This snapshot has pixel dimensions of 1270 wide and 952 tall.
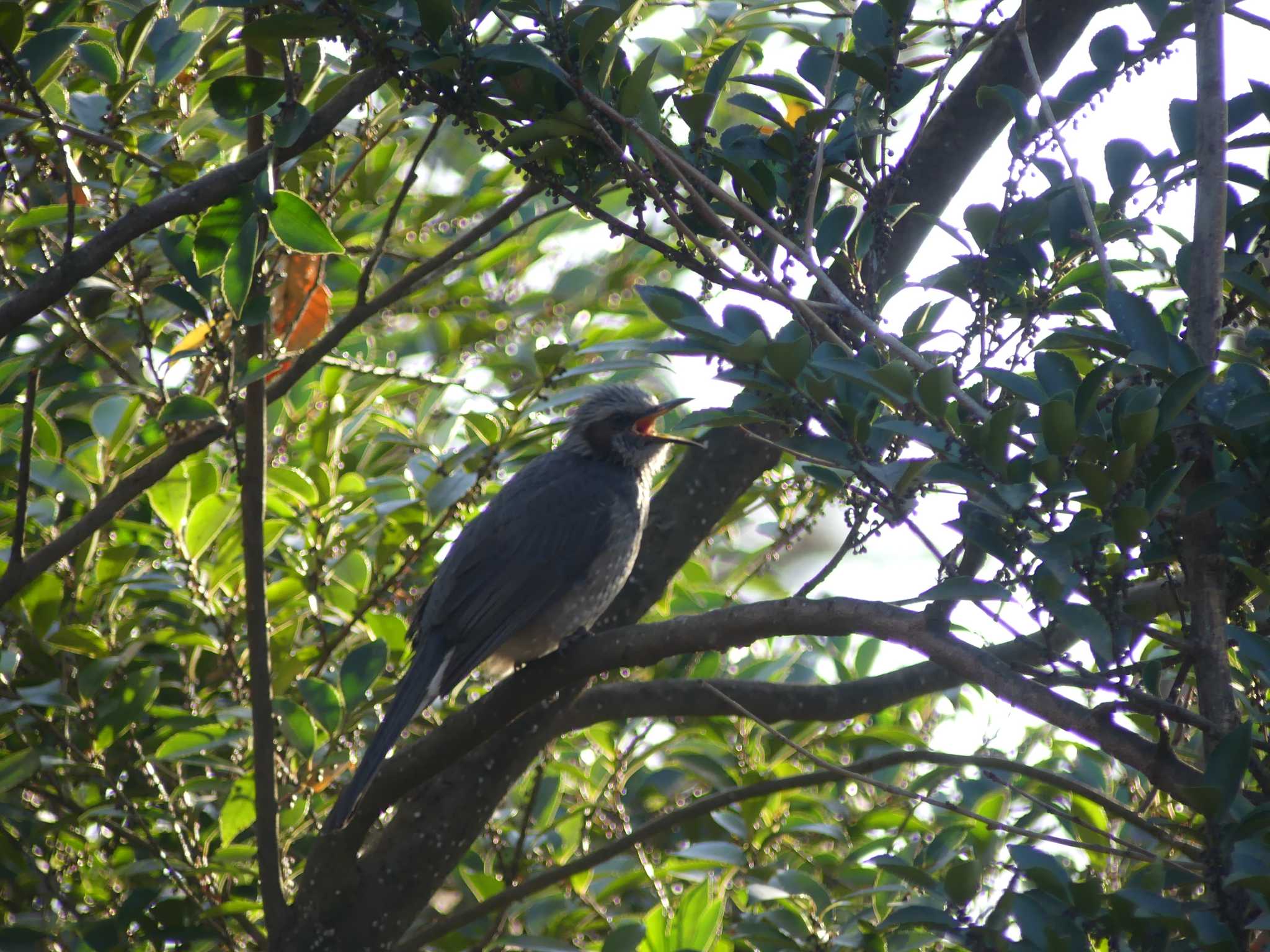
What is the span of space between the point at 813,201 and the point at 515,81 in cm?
70

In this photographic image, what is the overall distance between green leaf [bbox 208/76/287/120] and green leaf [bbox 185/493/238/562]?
1287mm

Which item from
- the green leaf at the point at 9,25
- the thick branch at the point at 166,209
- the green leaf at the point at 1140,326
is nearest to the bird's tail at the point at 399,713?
the thick branch at the point at 166,209

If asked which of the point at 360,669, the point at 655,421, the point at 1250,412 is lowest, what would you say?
the point at 360,669

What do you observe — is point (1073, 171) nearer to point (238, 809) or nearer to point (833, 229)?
point (833, 229)

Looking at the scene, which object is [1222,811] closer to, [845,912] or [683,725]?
[845,912]

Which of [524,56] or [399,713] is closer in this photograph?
[524,56]

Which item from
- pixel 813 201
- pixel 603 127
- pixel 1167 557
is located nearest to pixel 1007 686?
pixel 1167 557

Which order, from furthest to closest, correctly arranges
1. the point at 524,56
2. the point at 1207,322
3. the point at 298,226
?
the point at 298,226
the point at 524,56
the point at 1207,322

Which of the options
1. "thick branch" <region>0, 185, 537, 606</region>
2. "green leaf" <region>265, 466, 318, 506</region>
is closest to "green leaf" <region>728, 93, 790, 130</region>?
"thick branch" <region>0, 185, 537, 606</region>

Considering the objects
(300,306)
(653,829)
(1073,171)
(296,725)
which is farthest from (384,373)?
(1073,171)

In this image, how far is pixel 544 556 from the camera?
190 inches

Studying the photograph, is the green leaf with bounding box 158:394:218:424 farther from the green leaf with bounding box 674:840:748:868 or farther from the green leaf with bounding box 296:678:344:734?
the green leaf with bounding box 674:840:748:868

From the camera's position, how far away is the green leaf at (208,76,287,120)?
2680 mm

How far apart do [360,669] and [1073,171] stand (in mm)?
2310
